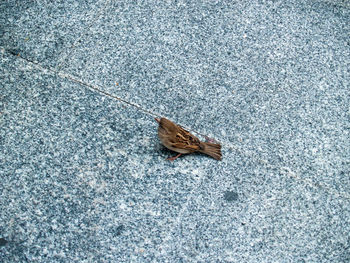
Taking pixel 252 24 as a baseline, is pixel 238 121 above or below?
below

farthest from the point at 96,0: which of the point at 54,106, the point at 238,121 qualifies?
the point at 238,121

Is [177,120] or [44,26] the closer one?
[177,120]

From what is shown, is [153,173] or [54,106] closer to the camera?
[153,173]

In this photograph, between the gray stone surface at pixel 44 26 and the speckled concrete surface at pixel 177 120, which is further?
the gray stone surface at pixel 44 26

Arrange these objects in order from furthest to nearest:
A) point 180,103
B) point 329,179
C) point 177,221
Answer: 1. point 180,103
2. point 329,179
3. point 177,221

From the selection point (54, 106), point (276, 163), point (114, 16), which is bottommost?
point (54, 106)

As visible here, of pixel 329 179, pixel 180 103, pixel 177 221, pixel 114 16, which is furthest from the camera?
pixel 114 16

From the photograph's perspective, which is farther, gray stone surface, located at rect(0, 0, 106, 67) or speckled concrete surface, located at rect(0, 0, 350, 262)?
gray stone surface, located at rect(0, 0, 106, 67)

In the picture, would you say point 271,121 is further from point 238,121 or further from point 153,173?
point 153,173
